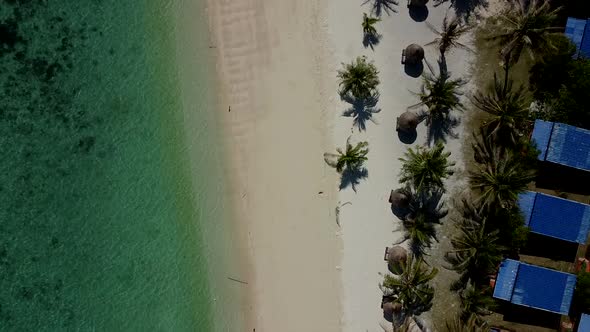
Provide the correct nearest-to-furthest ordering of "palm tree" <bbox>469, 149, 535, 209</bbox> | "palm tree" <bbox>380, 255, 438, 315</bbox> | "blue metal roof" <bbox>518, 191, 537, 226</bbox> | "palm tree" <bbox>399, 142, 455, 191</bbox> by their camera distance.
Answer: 1. "palm tree" <bbox>469, 149, 535, 209</bbox>
2. "palm tree" <bbox>399, 142, 455, 191</bbox>
3. "blue metal roof" <bbox>518, 191, 537, 226</bbox>
4. "palm tree" <bbox>380, 255, 438, 315</bbox>

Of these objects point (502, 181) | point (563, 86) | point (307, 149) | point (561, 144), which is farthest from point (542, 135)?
point (307, 149)

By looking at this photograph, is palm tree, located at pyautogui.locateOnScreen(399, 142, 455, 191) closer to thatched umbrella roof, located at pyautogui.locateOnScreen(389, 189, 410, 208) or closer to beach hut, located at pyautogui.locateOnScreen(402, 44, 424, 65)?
thatched umbrella roof, located at pyautogui.locateOnScreen(389, 189, 410, 208)

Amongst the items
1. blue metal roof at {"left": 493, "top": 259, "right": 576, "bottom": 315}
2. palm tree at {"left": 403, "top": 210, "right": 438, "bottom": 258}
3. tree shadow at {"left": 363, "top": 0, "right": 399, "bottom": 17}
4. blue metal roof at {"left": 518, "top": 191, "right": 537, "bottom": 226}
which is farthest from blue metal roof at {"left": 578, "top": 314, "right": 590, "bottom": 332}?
tree shadow at {"left": 363, "top": 0, "right": 399, "bottom": 17}

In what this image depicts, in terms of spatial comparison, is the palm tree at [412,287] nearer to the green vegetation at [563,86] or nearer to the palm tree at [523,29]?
the green vegetation at [563,86]

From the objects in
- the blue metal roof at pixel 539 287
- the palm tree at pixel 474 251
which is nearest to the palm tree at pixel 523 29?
the palm tree at pixel 474 251

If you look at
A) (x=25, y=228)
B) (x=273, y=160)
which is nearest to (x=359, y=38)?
(x=273, y=160)
